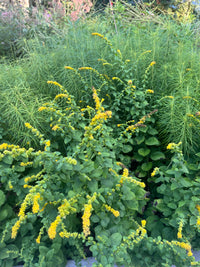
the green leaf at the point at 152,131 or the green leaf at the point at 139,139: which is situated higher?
the green leaf at the point at 152,131

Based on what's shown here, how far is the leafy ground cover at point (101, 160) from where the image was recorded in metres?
1.37

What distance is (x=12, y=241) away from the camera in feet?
5.19

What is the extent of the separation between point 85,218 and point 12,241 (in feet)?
2.42

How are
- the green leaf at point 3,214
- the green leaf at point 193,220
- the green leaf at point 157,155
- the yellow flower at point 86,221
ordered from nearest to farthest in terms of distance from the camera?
the yellow flower at point 86,221 < the green leaf at point 193,220 < the green leaf at point 3,214 < the green leaf at point 157,155

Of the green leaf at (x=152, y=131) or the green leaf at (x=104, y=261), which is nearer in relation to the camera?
the green leaf at (x=104, y=261)

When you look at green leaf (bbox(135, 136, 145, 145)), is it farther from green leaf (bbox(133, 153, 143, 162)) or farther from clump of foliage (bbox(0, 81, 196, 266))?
clump of foliage (bbox(0, 81, 196, 266))

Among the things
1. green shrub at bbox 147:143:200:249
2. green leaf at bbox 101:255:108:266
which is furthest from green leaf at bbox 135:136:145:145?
green leaf at bbox 101:255:108:266

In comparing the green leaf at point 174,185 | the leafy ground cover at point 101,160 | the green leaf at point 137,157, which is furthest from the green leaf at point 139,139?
the green leaf at point 174,185

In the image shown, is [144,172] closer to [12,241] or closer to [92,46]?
[12,241]

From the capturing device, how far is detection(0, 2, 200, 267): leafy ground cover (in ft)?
4.49

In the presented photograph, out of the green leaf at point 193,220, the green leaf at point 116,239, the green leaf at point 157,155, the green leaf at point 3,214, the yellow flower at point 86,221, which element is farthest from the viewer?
the green leaf at point 157,155

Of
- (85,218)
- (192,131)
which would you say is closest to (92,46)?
(192,131)

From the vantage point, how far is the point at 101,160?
1441 millimetres

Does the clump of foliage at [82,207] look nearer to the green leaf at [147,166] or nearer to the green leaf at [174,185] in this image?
the green leaf at [174,185]
